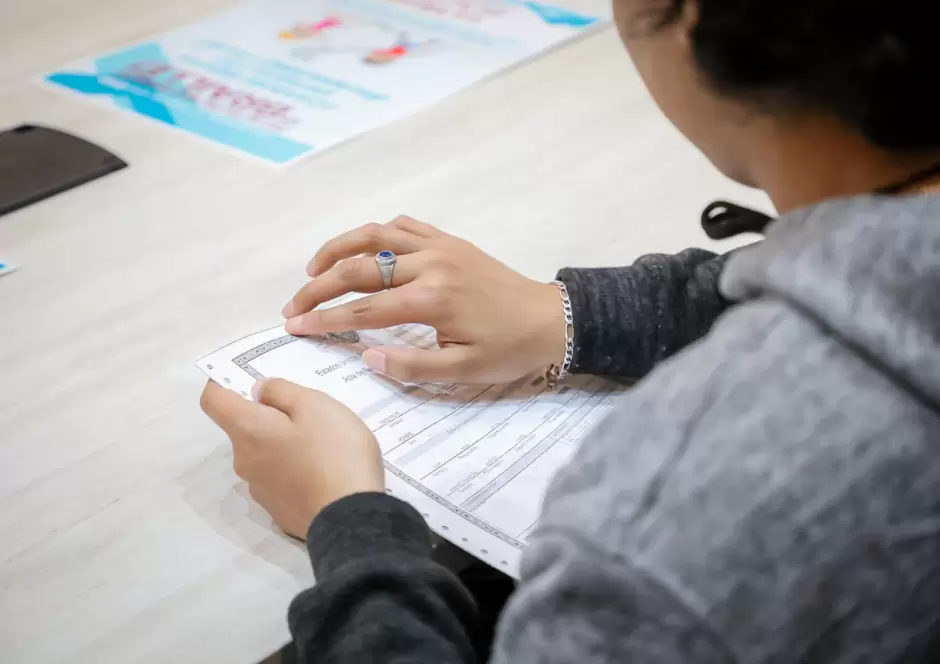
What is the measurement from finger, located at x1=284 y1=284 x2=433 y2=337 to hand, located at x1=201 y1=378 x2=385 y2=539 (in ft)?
0.24

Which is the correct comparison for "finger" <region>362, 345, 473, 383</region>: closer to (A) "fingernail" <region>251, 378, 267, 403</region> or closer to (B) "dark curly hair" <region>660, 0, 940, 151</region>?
(A) "fingernail" <region>251, 378, 267, 403</region>

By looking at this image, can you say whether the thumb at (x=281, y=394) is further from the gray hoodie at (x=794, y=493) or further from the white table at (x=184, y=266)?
the gray hoodie at (x=794, y=493)

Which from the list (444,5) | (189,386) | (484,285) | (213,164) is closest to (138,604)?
(189,386)

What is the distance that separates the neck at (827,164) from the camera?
399 millimetres

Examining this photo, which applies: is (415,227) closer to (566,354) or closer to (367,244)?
A: (367,244)

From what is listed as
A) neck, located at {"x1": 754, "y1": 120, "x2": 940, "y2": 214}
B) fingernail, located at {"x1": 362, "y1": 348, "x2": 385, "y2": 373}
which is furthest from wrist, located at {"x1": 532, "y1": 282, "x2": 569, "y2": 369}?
neck, located at {"x1": 754, "y1": 120, "x2": 940, "y2": 214}

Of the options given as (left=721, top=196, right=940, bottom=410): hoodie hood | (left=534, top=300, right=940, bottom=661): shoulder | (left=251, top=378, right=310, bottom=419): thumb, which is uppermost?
(left=721, top=196, right=940, bottom=410): hoodie hood

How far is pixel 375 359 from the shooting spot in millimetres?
655

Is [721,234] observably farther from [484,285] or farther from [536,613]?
[536,613]

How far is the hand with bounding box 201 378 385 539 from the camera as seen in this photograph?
0.56m

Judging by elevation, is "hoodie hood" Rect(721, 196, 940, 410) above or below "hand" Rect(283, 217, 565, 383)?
above

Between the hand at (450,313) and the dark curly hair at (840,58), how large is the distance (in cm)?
30

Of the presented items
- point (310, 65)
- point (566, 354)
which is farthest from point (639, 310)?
point (310, 65)

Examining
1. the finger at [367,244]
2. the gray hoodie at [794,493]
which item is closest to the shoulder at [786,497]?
the gray hoodie at [794,493]
